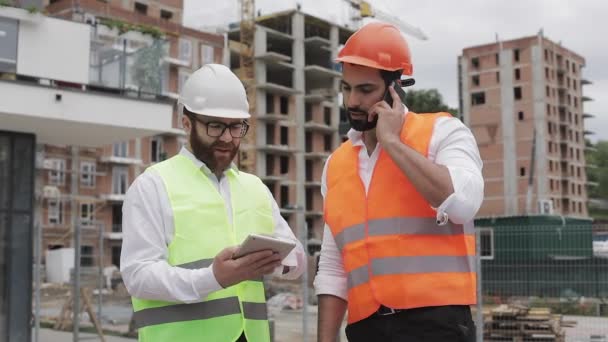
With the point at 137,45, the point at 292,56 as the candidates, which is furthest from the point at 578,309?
the point at 292,56

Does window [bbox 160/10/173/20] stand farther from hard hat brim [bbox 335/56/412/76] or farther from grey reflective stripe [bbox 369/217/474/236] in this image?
grey reflective stripe [bbox 369/217/474/236]

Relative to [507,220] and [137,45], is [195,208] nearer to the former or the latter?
[137,45]

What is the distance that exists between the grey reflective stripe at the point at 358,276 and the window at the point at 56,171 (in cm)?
4976

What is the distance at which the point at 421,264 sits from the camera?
2.86 meters

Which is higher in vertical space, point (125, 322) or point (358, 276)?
point (358, 276)

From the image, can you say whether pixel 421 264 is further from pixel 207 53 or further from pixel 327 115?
pixel 327 115

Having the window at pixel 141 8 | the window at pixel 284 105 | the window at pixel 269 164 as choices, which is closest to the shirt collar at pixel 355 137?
the window at pixel 141 8

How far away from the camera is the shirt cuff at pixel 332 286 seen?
10.6 ft

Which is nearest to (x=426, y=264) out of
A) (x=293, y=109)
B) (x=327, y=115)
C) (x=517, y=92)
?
(x=293, y=109)

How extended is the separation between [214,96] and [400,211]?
99 centimetres

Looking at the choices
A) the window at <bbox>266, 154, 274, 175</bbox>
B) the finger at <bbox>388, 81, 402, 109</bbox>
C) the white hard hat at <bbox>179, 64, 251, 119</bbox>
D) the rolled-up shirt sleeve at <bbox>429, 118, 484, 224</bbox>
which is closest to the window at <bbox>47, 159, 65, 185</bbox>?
the window at <bbox>266, 154, 274, 175</bbox>

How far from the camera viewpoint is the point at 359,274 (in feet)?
9.91

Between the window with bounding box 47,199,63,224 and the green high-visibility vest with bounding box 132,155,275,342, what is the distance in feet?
162

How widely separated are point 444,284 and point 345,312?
564 mm
